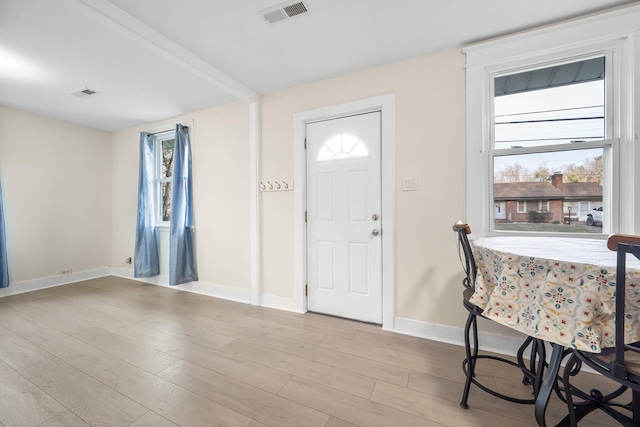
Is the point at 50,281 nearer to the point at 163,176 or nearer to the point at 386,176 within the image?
the point at 163,176

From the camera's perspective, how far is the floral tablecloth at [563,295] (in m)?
0.86

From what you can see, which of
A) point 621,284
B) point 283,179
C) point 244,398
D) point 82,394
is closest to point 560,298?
point 621,284

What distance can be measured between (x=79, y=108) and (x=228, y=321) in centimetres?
353

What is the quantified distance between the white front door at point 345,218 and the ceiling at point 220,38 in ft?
2.11

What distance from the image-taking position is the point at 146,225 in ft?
12.2

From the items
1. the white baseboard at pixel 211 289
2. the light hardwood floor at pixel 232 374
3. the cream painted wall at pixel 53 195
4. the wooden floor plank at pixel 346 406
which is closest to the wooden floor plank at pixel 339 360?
the light hardwood floor at pixel 232 374

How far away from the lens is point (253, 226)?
9.61 ft

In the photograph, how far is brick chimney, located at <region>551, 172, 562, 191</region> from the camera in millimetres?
1849

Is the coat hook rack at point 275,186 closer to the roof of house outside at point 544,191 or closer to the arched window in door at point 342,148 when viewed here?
the arched window in door at point 342,148

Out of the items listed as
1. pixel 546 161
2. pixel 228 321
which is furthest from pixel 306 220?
pixel 546 161

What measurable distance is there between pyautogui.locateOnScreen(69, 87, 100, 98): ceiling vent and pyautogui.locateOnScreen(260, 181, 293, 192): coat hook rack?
221 cm

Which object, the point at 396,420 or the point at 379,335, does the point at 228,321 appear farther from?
the point at 396,420

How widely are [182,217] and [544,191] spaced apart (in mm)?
3912

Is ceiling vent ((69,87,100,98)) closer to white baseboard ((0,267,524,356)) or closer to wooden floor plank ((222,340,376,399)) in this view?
white baseboard ((0,267,524,356))
